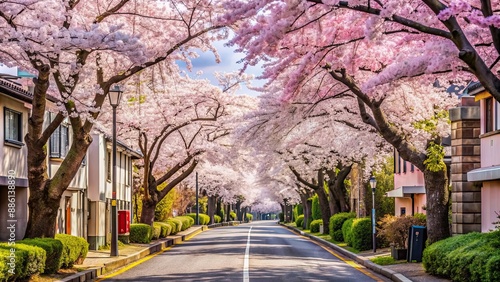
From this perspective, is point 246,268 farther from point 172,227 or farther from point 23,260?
→ point 172,227

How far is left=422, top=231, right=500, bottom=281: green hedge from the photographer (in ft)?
45.2

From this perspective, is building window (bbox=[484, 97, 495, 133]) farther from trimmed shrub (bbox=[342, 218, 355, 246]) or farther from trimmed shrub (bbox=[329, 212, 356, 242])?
trimmed shrub (bbox=[329, 212, 356, 242])

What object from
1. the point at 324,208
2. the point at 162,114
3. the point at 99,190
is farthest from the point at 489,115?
the point at 324,208

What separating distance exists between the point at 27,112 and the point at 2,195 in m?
2.74

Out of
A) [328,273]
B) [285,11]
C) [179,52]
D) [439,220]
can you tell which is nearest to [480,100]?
[439,220]

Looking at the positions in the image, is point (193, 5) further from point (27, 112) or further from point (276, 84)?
point (276, 84)

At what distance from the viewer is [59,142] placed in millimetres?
28078

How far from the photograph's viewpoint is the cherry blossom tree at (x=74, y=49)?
15.5 metres

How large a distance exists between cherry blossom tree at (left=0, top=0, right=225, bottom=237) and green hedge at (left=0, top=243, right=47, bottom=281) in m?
3.07

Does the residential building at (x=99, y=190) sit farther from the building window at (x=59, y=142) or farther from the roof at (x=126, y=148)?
the building window at (x=59, y=142)

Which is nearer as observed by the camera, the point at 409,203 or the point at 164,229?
the point at 409,203

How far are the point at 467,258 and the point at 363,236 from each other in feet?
48.1

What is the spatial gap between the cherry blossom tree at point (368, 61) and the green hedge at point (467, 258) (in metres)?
3.42

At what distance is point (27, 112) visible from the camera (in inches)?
975
